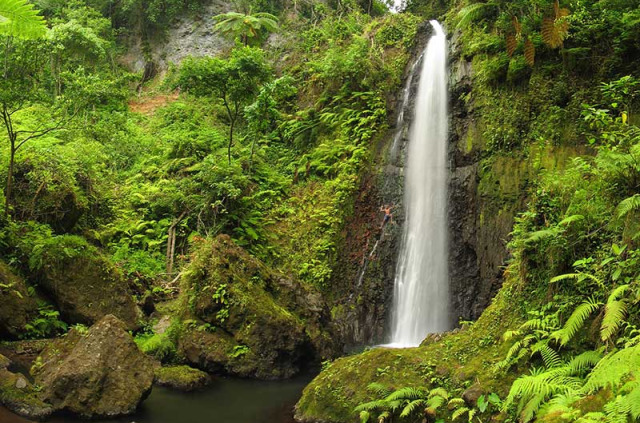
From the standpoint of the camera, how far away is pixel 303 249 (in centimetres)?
→ 1417

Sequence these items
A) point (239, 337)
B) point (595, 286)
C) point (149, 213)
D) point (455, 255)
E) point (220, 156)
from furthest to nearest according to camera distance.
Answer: point (220, 156), point (149, 213), point (455, 255), point (239, 337), point (595, 286)

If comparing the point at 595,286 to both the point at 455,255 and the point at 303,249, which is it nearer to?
the point at 455,255

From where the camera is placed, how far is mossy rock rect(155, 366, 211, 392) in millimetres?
8508

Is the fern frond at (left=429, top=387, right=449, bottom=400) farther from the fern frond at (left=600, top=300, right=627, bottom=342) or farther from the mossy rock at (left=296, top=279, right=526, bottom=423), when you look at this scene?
the fern frond at (left=600, top=300, right=627, bottom=342)

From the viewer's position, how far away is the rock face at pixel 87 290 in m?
10.3

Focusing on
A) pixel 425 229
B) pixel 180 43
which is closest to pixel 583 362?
pixel 425 229

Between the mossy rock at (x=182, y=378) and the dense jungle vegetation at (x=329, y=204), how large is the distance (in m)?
0.73

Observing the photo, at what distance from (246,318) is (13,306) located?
4393 millimetres

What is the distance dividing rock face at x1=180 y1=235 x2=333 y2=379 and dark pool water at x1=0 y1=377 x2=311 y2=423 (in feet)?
1.80

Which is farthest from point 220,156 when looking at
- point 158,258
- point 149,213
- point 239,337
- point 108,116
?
point 239,337

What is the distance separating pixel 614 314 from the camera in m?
5.01

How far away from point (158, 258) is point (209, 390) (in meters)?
6.74

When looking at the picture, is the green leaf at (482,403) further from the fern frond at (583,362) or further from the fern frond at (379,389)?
the fern frond at (379,389)

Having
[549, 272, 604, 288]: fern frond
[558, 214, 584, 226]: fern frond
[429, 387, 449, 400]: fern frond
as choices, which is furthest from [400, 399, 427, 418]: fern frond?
[558, 214, 584, 226]: fern frond
